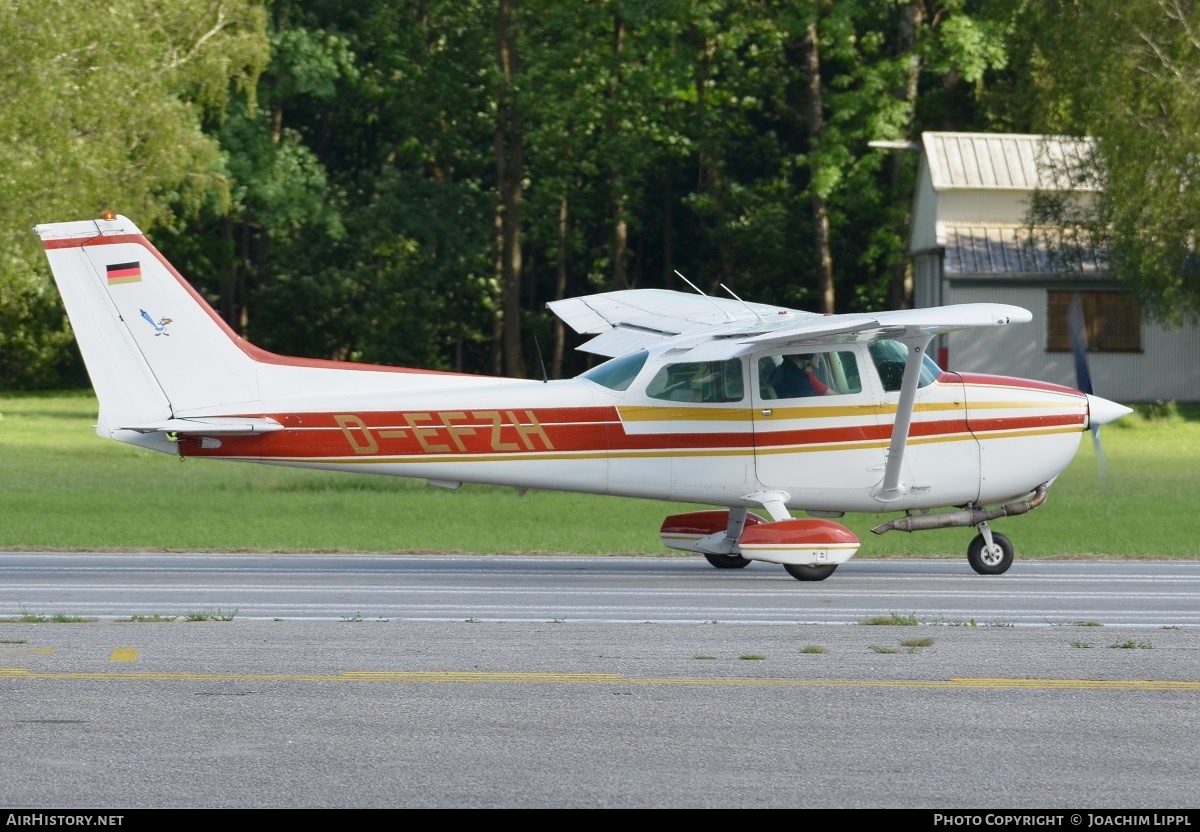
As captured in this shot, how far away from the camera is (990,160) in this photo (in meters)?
46.4

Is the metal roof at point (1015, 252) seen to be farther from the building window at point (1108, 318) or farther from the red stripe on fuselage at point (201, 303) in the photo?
the red stripe on fuselage at point (201, 303)

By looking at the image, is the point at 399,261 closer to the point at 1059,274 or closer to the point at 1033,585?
the point at 1059,274

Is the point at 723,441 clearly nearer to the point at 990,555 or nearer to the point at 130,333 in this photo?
the point at 990,555

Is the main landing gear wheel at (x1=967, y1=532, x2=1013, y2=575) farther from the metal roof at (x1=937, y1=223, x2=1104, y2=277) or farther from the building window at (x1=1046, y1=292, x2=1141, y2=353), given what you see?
the building window at (x1=1046, y1=292, x2=1141, y2=353)

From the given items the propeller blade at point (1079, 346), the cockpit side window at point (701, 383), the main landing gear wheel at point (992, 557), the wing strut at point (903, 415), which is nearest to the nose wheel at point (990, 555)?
the main landing gear wheel at point (992, 557)

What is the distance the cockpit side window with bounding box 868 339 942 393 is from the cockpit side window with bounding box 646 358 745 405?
1.30 meters

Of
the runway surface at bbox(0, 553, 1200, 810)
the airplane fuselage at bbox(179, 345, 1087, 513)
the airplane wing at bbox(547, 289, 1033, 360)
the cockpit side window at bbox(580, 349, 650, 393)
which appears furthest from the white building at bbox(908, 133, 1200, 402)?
the runway surface at bbox(0, 553, 1200, 810)

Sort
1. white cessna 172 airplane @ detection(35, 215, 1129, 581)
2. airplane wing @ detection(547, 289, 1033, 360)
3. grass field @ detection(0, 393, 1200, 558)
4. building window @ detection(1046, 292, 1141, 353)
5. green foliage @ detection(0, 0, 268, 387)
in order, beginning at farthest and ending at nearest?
building window @ detection(1046, 292, 1141, 353)
green foliage @ detection(0, 0, 268, 387)
grass field @ detection(0, 393, 1200, 558)
white cessna 172 airplane @ detection(35, 215, 1129, 581)
airplane wing @ detection(547, 289, 1033, 360)

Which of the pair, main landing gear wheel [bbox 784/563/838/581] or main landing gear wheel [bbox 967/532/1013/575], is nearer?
main landing gear wheel [bbox 784/563/838/581]

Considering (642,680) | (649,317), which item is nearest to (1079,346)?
(649,317)

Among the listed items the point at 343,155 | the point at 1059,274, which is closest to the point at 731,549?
the point at 1059,274

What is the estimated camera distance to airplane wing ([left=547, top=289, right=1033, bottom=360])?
1448cm

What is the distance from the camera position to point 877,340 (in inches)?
611

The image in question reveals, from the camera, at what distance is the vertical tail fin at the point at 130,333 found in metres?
15.0
